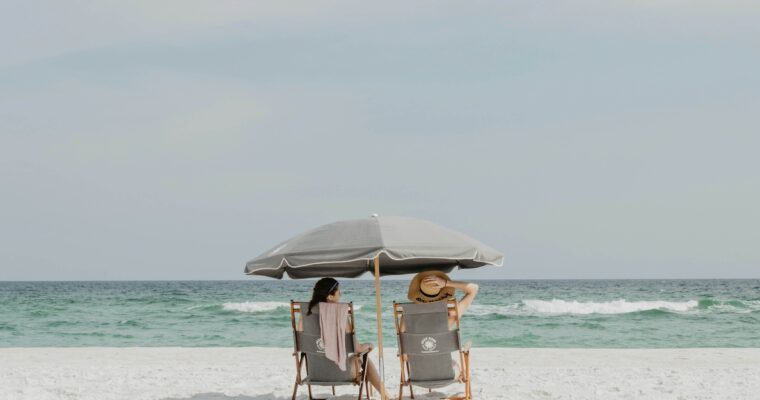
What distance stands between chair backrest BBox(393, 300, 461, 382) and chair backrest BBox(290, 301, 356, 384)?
0.41 m

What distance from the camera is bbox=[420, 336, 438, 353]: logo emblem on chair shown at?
6.24m

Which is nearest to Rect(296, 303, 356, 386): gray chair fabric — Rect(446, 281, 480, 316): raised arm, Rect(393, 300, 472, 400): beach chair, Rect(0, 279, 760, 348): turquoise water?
Rect(393, 300, 472, 400): beach chair

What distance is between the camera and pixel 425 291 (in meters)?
6.45

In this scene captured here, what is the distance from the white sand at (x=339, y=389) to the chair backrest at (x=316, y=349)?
989 mm

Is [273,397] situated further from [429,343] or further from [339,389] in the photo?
[429,343]

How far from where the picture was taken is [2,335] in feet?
69.7

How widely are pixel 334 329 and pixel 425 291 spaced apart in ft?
2.60

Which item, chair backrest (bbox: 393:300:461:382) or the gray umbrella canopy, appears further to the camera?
chair backrest (bbox: 393:300:461:382)

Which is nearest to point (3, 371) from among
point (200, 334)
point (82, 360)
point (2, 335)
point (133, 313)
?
point (82, 360)

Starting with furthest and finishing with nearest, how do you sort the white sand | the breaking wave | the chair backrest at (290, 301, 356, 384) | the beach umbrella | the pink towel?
the breaking wave
the white sand
the chair backrest at (290, 301, 356, 384)
the pink towel
the beach umbrella

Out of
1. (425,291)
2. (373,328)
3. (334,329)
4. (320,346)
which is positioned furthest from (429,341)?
(373,328)

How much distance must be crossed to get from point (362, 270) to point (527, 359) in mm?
4665

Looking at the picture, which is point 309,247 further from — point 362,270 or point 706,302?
point 706,302

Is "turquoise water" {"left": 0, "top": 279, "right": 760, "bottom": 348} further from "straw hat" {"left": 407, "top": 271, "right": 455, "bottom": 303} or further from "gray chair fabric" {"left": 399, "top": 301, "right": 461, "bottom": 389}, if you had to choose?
"gray chair fabric" {"left": 399, "top": 301, "right": 461, "bottom": 389}
